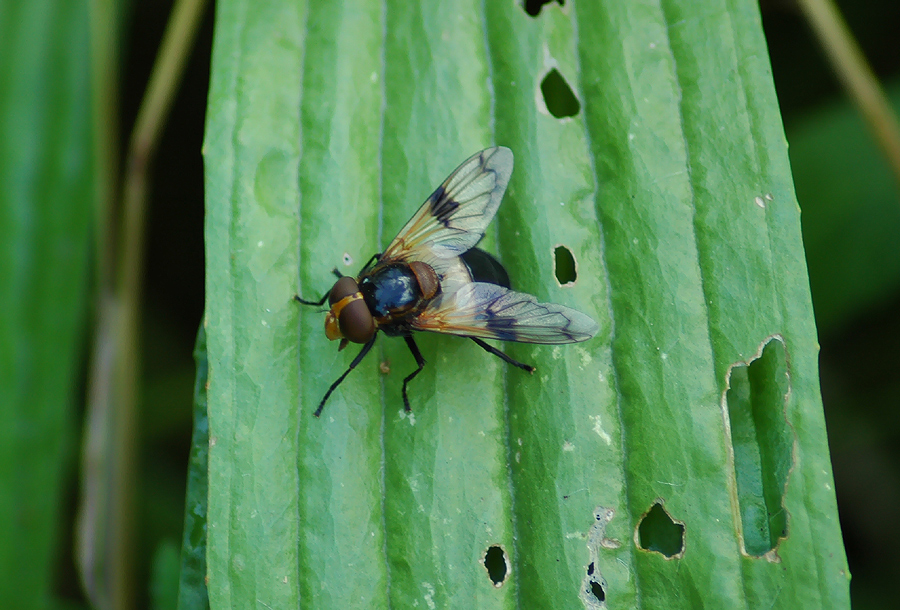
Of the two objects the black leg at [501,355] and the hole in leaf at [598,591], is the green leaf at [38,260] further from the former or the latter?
the hole in leaf at [598,591]

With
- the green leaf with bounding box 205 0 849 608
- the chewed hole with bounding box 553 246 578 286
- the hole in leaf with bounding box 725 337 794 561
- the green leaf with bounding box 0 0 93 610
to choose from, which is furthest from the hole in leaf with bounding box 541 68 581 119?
the green leaf with bounding box 0 0 93 610

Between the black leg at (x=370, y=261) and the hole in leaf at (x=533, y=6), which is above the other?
the hole in leaf at (x=533, y=6)

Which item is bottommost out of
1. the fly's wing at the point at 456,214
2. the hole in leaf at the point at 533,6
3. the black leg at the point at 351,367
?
the black leg at the point at 351,367

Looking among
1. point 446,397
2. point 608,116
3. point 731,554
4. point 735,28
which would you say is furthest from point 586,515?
point 735,28

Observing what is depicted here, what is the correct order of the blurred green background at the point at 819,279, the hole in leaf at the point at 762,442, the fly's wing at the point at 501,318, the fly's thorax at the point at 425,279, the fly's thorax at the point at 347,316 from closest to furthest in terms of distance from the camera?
1. the hole in leaf at the point at 762,442
2. the fly's wing at the point at 501,318
3. the fly's thorax at the point at 347,316
4. the fly's thorax at the point at 425,279
5. the blurred green background at the point at 819,279

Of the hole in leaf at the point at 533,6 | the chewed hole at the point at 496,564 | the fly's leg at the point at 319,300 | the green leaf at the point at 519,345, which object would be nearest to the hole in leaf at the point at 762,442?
the green leaf at the point at 519,345

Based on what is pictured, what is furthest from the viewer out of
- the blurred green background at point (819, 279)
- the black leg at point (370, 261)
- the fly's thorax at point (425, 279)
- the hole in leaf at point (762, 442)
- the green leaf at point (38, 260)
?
the blurred green background at point (819, 279)

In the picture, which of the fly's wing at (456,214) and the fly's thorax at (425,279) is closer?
the fly's wing at (456,214)

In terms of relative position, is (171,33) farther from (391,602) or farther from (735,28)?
(391,602)
